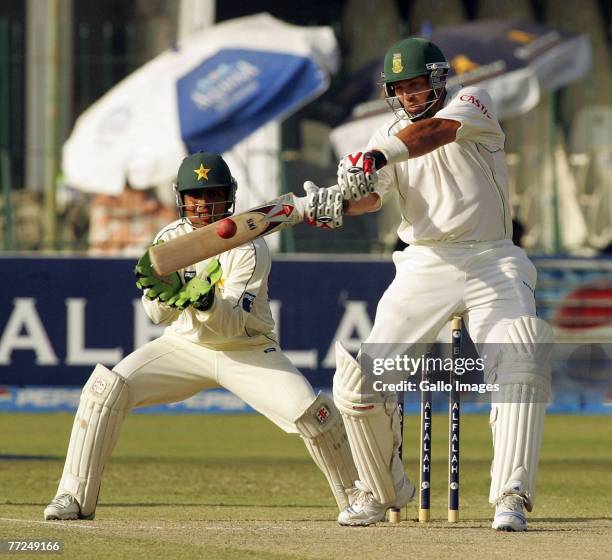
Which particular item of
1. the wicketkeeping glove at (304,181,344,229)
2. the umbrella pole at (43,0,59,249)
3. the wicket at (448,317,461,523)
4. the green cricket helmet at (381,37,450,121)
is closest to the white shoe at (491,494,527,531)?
the wicket at (448,317,461,523)

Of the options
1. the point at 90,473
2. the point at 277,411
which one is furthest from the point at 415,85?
the point at 90,473

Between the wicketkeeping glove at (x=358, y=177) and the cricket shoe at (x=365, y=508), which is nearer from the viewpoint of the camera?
the wicketkeeping glove at (x=358, y=177)

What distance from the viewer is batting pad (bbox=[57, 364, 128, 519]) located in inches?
295

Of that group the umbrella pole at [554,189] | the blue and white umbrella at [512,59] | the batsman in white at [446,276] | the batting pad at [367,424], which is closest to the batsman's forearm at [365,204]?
the batsman in white at [446,276]

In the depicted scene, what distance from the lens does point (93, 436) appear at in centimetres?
752

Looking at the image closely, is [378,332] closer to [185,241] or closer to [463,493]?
[185,241]

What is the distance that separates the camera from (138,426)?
42.1 feet

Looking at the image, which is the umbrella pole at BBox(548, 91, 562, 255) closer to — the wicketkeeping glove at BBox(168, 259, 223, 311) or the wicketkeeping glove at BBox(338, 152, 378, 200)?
the wicketkeeping glove at BBox(168, 259, 223, 311)

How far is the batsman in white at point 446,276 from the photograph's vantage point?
6.92 meters

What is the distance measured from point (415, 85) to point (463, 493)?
289 centimetres

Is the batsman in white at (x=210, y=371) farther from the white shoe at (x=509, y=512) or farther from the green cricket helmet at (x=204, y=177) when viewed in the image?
the white shoe at (x=509, y=512)

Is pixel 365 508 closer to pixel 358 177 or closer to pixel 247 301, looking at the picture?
pixel 247 301

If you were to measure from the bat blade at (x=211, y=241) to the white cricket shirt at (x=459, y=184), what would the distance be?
524mm

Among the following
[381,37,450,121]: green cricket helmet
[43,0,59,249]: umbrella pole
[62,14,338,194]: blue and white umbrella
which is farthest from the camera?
[43,0,59,249]: umbrella pole
